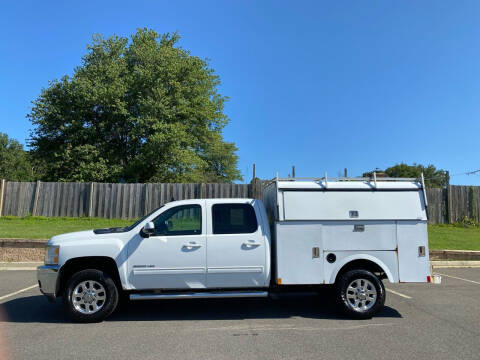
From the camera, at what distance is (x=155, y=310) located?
21.8ft

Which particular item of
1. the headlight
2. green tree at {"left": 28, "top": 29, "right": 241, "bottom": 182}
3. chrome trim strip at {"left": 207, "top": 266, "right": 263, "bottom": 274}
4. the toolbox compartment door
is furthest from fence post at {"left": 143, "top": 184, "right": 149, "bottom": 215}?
the toolbox compartment door

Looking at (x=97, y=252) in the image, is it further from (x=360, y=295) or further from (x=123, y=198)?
(x=123, y=198)

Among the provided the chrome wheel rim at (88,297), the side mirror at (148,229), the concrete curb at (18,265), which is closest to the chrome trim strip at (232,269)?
the side mirror at (148,229)

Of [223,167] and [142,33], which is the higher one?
[142,33]

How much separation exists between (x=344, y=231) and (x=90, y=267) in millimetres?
4114

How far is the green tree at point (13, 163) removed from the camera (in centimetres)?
5228

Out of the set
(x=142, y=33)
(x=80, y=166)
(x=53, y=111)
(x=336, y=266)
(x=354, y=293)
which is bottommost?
(x=354, y=293)

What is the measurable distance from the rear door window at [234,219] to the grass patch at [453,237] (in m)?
8.19

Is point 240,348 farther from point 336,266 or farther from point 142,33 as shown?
point 142,33

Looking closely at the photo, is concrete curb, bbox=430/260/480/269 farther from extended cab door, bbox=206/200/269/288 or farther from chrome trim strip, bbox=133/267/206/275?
chrome trim strip, bbox=133/267/206/275

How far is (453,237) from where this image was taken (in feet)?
46.4

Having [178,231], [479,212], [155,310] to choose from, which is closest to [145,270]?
[178,231]

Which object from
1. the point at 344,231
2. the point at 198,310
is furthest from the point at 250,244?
the point at 198,310

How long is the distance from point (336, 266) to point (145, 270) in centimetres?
302
